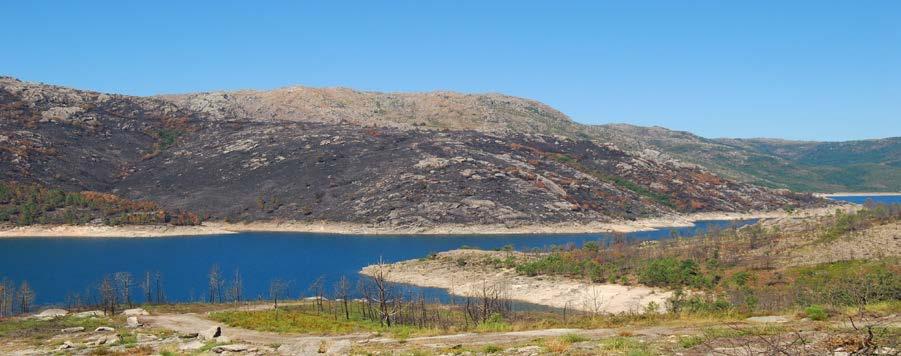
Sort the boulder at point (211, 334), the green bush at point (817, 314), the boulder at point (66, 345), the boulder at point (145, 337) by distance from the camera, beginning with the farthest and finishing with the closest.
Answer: the boulder at point (145, 337), the boulder at point (211, 334), the boulder at point (66, 345), the green bush at point (817, 314)

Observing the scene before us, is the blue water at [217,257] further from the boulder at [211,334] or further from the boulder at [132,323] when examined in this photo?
the boulder at [211,334]

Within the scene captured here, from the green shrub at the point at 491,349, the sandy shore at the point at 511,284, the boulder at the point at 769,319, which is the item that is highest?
the green shrub at the point at 491,349

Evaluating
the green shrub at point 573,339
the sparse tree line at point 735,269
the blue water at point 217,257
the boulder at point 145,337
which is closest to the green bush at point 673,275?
the sparse tree line at point 735,269

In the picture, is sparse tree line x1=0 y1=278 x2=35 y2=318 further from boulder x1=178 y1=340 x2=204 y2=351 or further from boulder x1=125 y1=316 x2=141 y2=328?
boulder x1=178 y1=340 x2=204 y2=351

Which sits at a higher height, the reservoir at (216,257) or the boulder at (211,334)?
the boulder at (211,334)

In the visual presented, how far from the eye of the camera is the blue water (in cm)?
10594

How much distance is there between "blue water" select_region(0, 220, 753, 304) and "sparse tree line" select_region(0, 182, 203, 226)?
Answer: 15110mm

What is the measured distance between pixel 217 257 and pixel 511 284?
68.5 metres

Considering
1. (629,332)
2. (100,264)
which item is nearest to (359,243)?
(100,264)

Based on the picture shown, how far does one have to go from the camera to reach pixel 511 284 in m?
96.8

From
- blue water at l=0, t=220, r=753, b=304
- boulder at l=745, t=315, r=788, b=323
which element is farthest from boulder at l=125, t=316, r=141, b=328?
blue water at l=0, t=220, r=753, b=304

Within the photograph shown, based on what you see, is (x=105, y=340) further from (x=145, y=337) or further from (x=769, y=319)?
(x=769, y=319)

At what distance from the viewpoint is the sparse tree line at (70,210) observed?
179 m

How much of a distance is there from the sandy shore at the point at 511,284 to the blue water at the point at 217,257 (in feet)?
19.8
